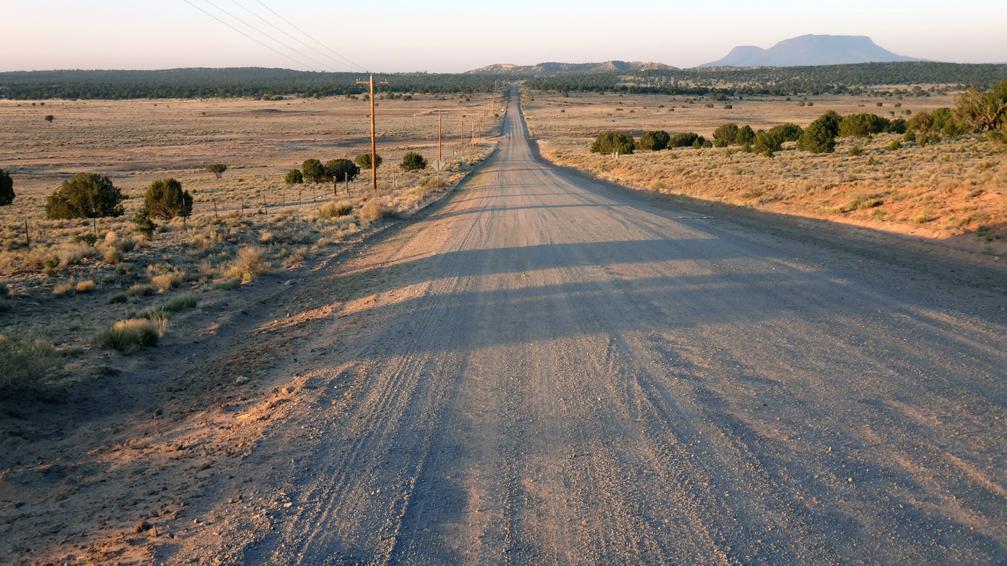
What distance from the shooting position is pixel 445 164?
60.0m

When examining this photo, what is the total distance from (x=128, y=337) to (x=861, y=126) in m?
53.4

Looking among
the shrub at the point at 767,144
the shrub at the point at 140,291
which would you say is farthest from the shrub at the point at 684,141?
the shrub at the point at 140,291

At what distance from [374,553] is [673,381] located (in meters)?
3.95

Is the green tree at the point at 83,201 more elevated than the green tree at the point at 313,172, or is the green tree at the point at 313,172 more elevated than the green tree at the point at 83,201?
the green tree at the point at 313,172

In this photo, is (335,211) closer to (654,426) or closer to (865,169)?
(865,169)

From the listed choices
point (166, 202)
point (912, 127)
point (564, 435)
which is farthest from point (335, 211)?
point (912, 127)

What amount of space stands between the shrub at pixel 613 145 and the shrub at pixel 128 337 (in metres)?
55.3

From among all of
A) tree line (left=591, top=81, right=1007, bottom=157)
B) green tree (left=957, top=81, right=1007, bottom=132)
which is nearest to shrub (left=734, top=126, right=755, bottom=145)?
tree line (left=591, top=81, right=1007, bottom=157)

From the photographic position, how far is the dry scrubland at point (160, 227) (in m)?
11.6

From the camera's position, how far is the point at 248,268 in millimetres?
16344

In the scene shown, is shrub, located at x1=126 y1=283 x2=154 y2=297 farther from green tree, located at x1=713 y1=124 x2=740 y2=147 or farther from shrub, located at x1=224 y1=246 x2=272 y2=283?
green tree, located at x1=713 y1=124 x2=740 y2=147

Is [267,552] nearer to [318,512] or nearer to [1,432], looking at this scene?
[318,512]

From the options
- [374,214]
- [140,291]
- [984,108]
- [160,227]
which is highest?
[984,108]

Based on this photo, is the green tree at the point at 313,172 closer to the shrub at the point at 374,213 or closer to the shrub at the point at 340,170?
the shrub at the point at 340,170
